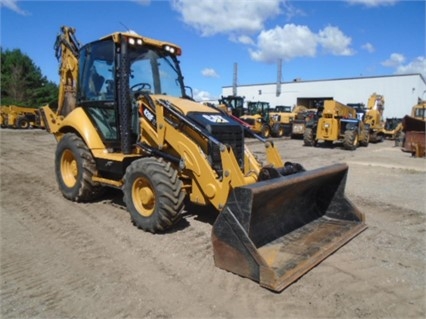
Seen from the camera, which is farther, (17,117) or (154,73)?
(17,117)

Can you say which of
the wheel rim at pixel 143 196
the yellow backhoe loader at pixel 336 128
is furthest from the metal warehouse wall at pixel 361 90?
the wheel rim at pixel 143 196

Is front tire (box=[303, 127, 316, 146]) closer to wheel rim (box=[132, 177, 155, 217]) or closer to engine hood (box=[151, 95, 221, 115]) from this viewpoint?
engine hood (box=[151, 95, 221, 115])

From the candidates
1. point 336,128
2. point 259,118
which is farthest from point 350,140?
point 259,118

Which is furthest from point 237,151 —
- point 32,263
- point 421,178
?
point 421,178

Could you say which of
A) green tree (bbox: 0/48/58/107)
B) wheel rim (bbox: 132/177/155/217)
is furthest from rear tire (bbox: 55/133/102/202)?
green tree (bbox: 0/48/58/107)

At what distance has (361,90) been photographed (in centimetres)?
4138

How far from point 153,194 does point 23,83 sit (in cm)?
4223

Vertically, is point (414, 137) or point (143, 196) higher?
point (414, 137)

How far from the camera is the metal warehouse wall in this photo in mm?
38000

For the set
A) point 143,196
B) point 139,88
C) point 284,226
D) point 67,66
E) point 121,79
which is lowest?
point 284,226

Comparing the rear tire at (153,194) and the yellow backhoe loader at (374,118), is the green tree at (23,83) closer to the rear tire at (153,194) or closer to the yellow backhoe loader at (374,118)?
the yellow backhoe loader at (374,118)

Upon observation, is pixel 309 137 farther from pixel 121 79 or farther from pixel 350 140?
pixel 121 79

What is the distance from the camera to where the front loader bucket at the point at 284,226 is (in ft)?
11.9

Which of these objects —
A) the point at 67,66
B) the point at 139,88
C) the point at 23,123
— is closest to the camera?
the point at 139,88
